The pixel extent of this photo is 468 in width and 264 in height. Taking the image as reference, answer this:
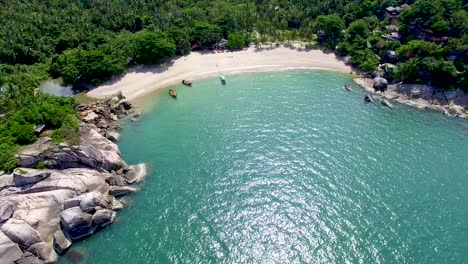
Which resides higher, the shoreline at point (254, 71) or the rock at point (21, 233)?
the shoreline at point (254, 71)

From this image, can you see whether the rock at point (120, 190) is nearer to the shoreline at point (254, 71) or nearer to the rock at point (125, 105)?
the rock at point (125, 105)

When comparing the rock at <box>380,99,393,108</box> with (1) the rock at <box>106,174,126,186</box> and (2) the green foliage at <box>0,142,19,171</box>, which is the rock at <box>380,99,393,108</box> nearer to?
(1) the rock at <box>106,174,126,186</box>

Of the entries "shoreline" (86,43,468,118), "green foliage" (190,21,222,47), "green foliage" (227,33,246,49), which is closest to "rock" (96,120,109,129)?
"shoreline" (86,43,468,118)

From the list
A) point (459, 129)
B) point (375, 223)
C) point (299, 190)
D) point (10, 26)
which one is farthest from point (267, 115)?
point (10, 26)

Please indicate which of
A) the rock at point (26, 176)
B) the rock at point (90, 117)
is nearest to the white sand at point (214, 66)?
the rock at point (90, 117)

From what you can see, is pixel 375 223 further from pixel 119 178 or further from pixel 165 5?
pixel 165 5

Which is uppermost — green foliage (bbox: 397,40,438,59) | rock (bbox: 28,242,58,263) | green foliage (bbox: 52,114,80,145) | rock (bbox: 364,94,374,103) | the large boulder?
green foliage (bbox: 397,40,438,59)
